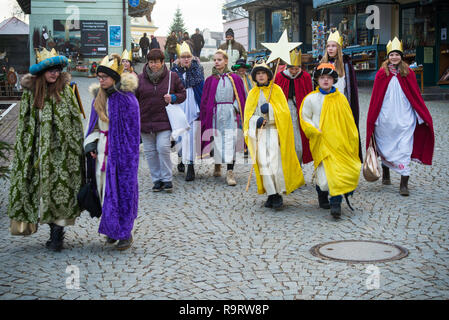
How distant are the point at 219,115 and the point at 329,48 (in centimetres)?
208

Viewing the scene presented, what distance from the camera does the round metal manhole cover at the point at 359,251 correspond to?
213 inches

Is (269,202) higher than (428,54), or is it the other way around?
(428,54)

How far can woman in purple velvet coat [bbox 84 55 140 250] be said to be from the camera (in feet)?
18.7

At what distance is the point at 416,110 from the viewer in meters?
8.25

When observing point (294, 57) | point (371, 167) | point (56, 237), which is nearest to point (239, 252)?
point (56, 237)

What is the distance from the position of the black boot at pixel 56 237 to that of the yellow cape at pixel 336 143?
2900mm

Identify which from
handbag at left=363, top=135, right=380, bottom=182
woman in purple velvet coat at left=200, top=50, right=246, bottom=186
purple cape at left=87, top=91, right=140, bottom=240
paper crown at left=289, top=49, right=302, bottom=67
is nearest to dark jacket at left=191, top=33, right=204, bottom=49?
woman in purple velvet coat at left=200, top=50, right=246, bottom=186

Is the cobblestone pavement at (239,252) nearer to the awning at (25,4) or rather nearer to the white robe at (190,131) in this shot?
the white robe at (190,131)

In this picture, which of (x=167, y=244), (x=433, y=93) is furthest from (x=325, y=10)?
(x=167, y=244)

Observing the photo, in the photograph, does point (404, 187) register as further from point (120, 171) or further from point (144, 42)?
point (144, 42)

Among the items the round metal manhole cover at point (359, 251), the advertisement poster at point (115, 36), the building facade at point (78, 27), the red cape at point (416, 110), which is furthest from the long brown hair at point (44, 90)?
the advertisement poster at point (115, 36)

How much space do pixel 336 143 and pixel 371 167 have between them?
4.38 ft

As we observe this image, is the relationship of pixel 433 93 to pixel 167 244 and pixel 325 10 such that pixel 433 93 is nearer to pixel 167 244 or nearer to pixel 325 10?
pixel 325 10

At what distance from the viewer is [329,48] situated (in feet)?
26.3
